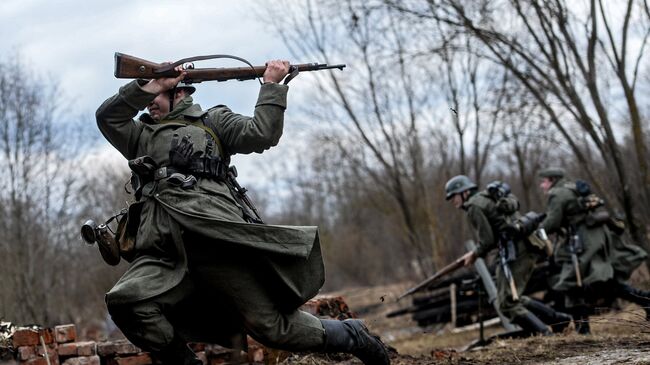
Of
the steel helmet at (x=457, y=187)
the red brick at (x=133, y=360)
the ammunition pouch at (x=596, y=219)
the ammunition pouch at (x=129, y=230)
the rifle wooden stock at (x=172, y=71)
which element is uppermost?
the rifle wooden stock at (x=172, y=71)

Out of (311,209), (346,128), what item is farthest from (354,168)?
(311,209)

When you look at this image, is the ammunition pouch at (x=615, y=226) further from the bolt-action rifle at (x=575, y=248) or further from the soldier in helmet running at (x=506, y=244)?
the soldier in helmet running at (x=506, y=244)

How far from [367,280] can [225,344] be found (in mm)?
29679

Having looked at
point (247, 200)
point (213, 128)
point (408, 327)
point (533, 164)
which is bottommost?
point (408, 327)

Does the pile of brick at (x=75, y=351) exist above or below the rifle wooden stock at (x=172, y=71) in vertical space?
below

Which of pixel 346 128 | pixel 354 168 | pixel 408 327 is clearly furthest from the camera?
pixel 354 168

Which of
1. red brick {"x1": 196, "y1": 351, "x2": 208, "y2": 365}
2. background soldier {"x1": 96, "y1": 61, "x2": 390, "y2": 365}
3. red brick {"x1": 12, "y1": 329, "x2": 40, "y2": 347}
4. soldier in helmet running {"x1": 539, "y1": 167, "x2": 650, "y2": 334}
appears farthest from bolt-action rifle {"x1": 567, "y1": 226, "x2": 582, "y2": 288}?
red brick {"x1": 12, "y1": 329, "x2": 40, "y2": 347}

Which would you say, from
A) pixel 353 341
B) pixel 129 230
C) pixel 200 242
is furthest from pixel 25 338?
pixel 353 341

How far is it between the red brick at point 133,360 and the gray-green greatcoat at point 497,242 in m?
4.14

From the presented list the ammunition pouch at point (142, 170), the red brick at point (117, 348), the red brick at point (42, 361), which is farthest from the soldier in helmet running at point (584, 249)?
the ammunition pouch at point (142, 170)

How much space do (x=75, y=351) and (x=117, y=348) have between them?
0.31 meters

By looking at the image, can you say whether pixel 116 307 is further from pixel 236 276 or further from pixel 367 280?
pixel 367 280

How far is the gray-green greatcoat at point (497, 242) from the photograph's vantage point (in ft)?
31.2

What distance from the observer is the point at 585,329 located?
9547 mm
